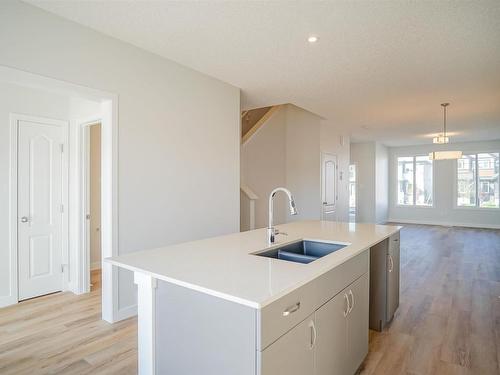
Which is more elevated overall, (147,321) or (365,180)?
(365,180)

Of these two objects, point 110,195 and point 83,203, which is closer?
point 110,195

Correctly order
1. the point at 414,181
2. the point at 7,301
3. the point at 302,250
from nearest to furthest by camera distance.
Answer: the point at 302,250, the point at 7,301, the point at 414,181

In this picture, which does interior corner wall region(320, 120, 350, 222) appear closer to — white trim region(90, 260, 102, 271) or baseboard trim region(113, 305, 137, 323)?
white trim region(90, 260, 102, 271)

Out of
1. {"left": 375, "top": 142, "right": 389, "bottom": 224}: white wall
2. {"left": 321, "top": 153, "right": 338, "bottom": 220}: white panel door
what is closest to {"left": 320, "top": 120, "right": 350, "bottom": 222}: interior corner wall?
{"left": 321, "top": 153, "right": 338, "bottom": 220}: white panel door

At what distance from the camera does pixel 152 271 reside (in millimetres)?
1496

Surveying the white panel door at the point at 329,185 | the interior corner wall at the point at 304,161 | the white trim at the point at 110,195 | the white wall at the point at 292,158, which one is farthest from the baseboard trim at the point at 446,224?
the white trim at the point at 110,195

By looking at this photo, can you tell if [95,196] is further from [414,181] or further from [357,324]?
[414,181]

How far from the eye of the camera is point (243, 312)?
1213mm

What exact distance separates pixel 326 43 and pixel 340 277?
86.4 inches

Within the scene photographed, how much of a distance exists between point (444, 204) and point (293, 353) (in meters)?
10.5

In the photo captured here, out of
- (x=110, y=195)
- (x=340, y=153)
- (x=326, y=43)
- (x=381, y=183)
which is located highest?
(x=326, y=43)

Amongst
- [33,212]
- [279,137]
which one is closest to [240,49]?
[33,212]

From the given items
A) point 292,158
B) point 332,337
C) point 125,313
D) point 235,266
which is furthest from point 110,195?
point 292,158

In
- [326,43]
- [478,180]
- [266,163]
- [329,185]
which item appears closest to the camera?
[326,43]
